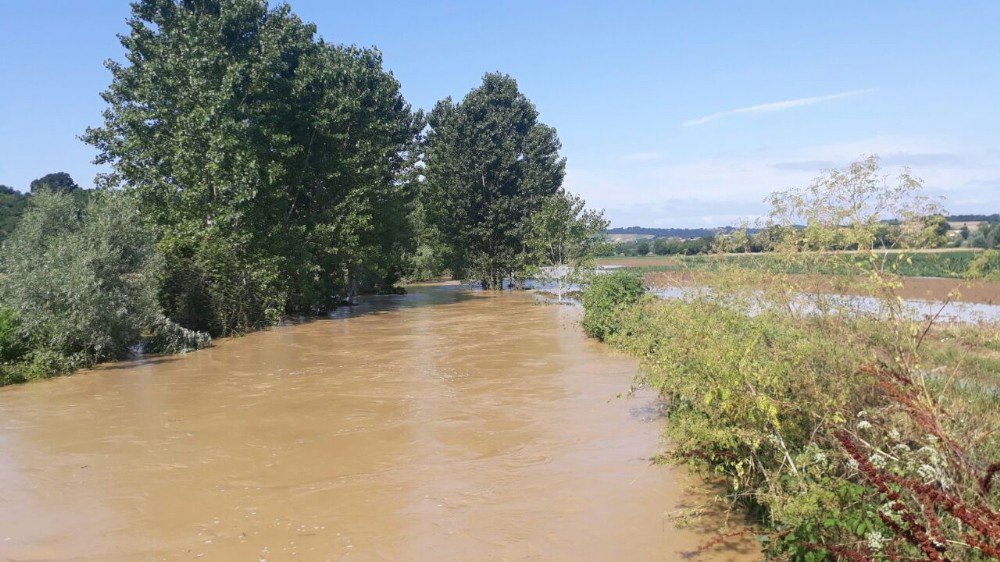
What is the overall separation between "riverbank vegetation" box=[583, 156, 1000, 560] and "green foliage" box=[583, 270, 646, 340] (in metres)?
9.11

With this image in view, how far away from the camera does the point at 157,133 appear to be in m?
19.1

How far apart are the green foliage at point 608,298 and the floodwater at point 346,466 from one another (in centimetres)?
235

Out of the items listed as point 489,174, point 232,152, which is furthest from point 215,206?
point 489,174

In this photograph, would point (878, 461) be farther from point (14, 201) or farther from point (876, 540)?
point (14, 201)

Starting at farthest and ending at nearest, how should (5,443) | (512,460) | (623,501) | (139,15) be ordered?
(139,15) < (5,443) < (512,460) < (623,501)

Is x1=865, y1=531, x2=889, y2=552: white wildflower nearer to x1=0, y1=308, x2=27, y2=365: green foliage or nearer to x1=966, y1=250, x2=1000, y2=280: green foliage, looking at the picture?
x1=966, y1=250, x2=1000, y2=280: green foliage

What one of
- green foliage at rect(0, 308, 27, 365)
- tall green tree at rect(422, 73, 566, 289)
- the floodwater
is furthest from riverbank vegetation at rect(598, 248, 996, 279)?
tall green tree at rect(422, 73, 566, 289)

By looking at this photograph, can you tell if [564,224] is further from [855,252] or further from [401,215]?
[855,252]

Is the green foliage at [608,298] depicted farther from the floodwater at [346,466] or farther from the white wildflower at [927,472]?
the white wildflower at [927,472]

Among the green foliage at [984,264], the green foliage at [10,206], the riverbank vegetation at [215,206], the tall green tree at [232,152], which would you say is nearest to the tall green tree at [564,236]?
the riverbank vegetation at [215,206]

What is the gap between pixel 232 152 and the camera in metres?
19.0

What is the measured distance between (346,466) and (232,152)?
13569 millimetres

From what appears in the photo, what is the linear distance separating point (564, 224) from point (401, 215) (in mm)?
7259

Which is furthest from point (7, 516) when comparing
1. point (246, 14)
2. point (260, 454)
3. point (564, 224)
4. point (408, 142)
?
point (408, 142)
